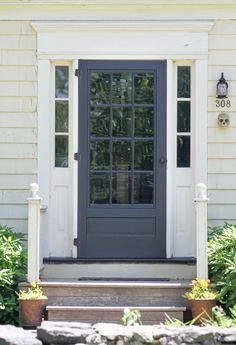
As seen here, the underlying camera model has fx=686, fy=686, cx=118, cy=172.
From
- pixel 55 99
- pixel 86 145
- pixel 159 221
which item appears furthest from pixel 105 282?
pixel 55 99

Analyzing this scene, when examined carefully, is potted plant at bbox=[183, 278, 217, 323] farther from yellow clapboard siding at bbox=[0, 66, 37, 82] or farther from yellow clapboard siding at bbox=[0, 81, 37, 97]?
yellow clapboard siding at bbox=[0, 66, 37, 82]

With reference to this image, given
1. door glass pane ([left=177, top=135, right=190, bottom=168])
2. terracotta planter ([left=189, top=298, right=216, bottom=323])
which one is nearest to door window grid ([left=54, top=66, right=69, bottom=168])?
door glass pane ([left=177, top=135, right=190, bottom=168])

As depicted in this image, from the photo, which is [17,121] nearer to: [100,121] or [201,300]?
[100,121]

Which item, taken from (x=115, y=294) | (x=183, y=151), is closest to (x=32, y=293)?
(x=115, y=294)

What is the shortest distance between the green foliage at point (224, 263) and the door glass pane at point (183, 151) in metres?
0.90

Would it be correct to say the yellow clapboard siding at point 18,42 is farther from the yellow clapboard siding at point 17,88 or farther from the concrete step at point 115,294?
the concrete step at point 115,294

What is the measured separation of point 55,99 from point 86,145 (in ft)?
2.14

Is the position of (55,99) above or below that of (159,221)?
above

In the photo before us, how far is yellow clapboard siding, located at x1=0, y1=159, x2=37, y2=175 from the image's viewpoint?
768 cm

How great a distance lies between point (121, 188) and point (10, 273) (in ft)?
5.40

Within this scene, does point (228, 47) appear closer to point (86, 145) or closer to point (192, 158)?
point (192, 158)

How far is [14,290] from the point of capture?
6832 mm

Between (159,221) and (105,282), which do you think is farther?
(159,221)

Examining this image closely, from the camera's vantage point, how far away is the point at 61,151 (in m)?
7.77
